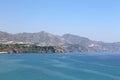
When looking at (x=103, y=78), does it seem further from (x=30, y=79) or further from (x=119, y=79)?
(x=30, y=79)

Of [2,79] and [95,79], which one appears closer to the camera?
[2,79]

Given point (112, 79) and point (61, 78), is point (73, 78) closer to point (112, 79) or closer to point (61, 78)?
point (61, 78)

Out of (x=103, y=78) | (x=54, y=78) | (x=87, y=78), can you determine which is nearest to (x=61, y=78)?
(x=54, y=78)

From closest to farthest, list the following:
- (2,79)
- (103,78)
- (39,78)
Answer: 1. (2,79)
2. (39,78)
3. (103,78)

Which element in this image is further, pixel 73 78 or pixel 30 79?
pixel 73 78

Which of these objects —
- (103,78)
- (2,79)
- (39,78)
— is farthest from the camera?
(103,78)

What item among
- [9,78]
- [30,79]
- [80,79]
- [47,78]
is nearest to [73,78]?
[80,79]

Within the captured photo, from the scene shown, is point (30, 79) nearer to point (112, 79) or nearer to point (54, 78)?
point (54, 78)
